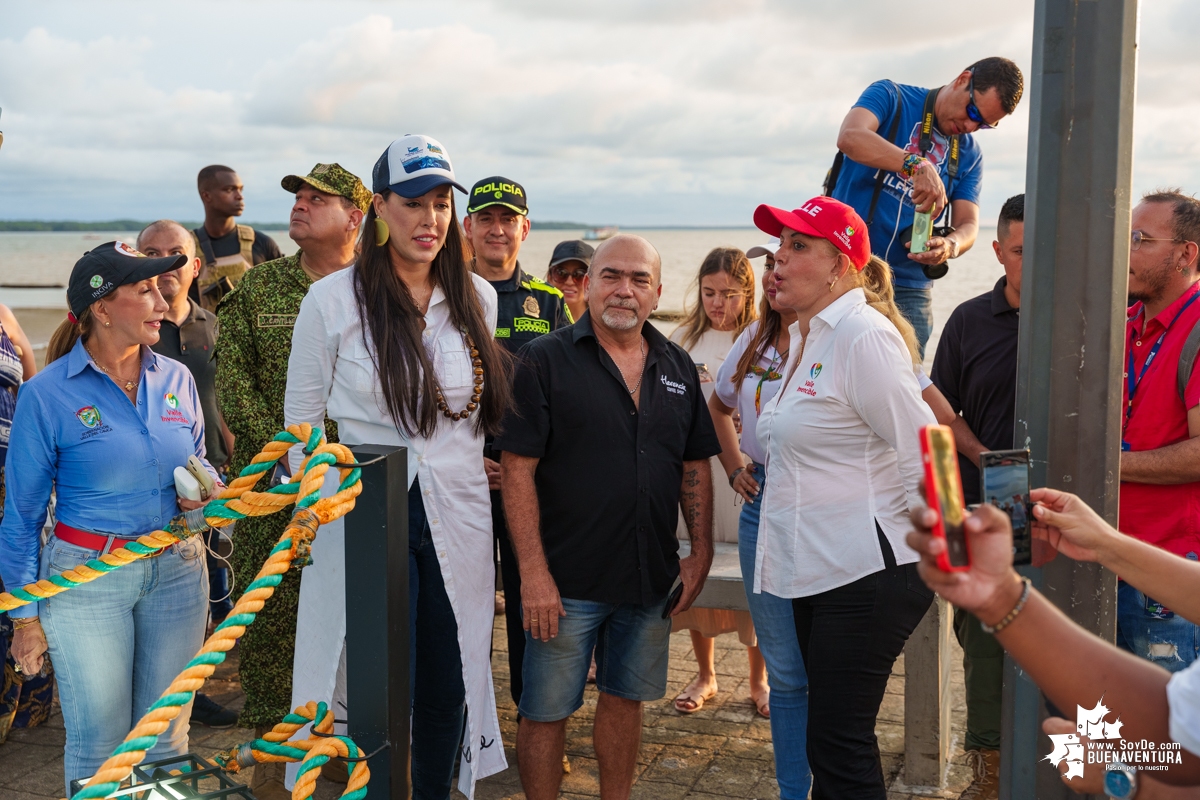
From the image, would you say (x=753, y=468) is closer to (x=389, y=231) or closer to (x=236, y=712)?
(x=389, y=231)

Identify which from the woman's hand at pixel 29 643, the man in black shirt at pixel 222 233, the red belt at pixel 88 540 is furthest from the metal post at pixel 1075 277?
the man in black shirt at pixel 222 233

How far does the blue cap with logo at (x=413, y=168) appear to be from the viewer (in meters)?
3.29

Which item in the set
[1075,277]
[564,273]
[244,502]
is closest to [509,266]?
[564,273]

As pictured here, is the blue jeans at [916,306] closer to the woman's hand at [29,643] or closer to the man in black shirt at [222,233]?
the woman's hand at [29,643]

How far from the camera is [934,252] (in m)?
4.52

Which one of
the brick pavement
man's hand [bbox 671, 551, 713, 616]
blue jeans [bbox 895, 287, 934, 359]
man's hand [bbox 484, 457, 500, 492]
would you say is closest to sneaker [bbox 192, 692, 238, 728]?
the brick pavement

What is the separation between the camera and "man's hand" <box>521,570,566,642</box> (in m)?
3.37

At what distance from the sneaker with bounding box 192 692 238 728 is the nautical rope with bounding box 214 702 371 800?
2427 mm

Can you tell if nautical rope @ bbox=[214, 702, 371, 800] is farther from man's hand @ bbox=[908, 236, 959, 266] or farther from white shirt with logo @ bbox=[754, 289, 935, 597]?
man's hand @ bbox=[908, 236, 959, 266]

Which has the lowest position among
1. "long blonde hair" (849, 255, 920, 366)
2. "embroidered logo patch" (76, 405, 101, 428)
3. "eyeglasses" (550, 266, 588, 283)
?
"embroidered logo patch" (76, 405, 101, 428)

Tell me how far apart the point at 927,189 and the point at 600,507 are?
213cm

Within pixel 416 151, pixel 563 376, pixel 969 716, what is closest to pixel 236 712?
pixel 563 376

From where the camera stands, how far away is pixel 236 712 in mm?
4867

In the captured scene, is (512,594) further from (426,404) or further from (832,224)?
(832,224)
